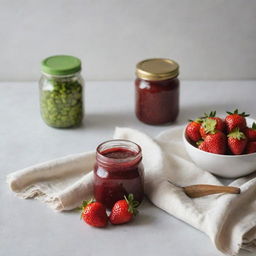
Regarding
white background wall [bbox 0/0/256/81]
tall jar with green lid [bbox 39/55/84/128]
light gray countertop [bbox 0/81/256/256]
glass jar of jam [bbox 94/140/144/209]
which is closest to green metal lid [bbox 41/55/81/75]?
tall jar with green lid [bbox 39/55/84/128]

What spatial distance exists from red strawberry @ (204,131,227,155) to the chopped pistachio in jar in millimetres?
505

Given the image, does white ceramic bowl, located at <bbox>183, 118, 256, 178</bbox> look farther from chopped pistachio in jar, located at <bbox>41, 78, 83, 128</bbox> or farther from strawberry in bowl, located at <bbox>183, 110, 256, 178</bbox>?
chopped pistachio in jar, located at <bbox>41, 78, 83, 128</bbox>

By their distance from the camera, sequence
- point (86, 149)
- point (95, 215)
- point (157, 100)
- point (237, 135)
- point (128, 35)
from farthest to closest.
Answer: point (128, 35) < point (157, 100) < point (86, 149) < point (237, 135) < point (95, 215)

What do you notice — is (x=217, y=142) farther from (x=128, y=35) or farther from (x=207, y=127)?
(x=128, y=35)

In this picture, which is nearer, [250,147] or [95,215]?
[95,215]

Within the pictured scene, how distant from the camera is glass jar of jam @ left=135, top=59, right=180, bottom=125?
6.10 feet

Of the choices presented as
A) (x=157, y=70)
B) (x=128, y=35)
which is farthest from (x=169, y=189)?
(x=128, y=35)

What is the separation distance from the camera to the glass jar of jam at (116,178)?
56.7 inches

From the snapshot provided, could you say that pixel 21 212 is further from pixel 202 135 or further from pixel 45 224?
pixel 202 135

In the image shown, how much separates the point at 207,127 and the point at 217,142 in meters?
0.05

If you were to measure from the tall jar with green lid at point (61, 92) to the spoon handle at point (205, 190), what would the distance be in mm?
536

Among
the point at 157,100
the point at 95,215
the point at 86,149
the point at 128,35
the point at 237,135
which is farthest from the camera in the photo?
the point at 128,35

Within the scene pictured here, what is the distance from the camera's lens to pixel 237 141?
1.51 metres

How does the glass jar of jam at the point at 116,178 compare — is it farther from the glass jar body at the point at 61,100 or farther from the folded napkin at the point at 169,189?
the glass jar body at the point at 61,100
